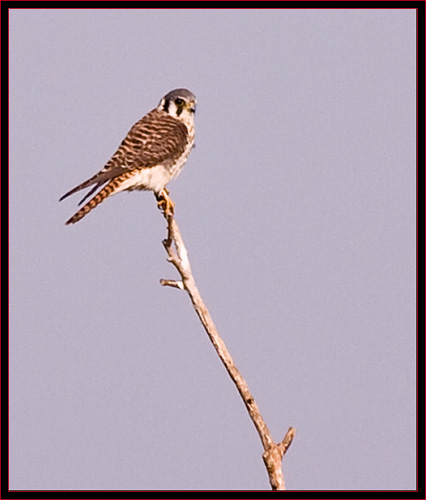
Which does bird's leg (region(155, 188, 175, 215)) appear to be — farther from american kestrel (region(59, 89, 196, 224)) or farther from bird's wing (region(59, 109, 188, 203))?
bird's wing (region(59, 109, 188, 203))

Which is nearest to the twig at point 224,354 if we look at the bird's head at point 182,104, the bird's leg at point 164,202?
the bird's leg at point 164,202

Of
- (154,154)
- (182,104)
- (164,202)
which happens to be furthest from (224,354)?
(182,104)

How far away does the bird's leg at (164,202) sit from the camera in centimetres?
534

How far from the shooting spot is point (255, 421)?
468cm

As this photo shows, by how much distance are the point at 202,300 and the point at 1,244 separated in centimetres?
117

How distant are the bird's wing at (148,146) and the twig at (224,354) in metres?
0.44

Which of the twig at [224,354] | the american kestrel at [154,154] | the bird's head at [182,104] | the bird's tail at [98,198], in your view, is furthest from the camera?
the bird's head at [182,104]

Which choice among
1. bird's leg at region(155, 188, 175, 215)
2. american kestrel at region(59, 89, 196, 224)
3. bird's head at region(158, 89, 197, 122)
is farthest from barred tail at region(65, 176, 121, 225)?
bird's head at region(158, 89, 197, 122)

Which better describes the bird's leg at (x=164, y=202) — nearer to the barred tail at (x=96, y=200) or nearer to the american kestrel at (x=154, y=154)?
the american kestrel at (x=154, y=154)

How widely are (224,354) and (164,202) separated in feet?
3.77

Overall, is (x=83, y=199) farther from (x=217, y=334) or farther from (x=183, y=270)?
(x=217, y=334)

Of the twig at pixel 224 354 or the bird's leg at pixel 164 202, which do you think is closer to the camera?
the twig at pixel 224 354

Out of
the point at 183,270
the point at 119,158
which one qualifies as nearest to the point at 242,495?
the point at 183,270

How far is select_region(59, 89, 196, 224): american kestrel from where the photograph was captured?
5191mm
